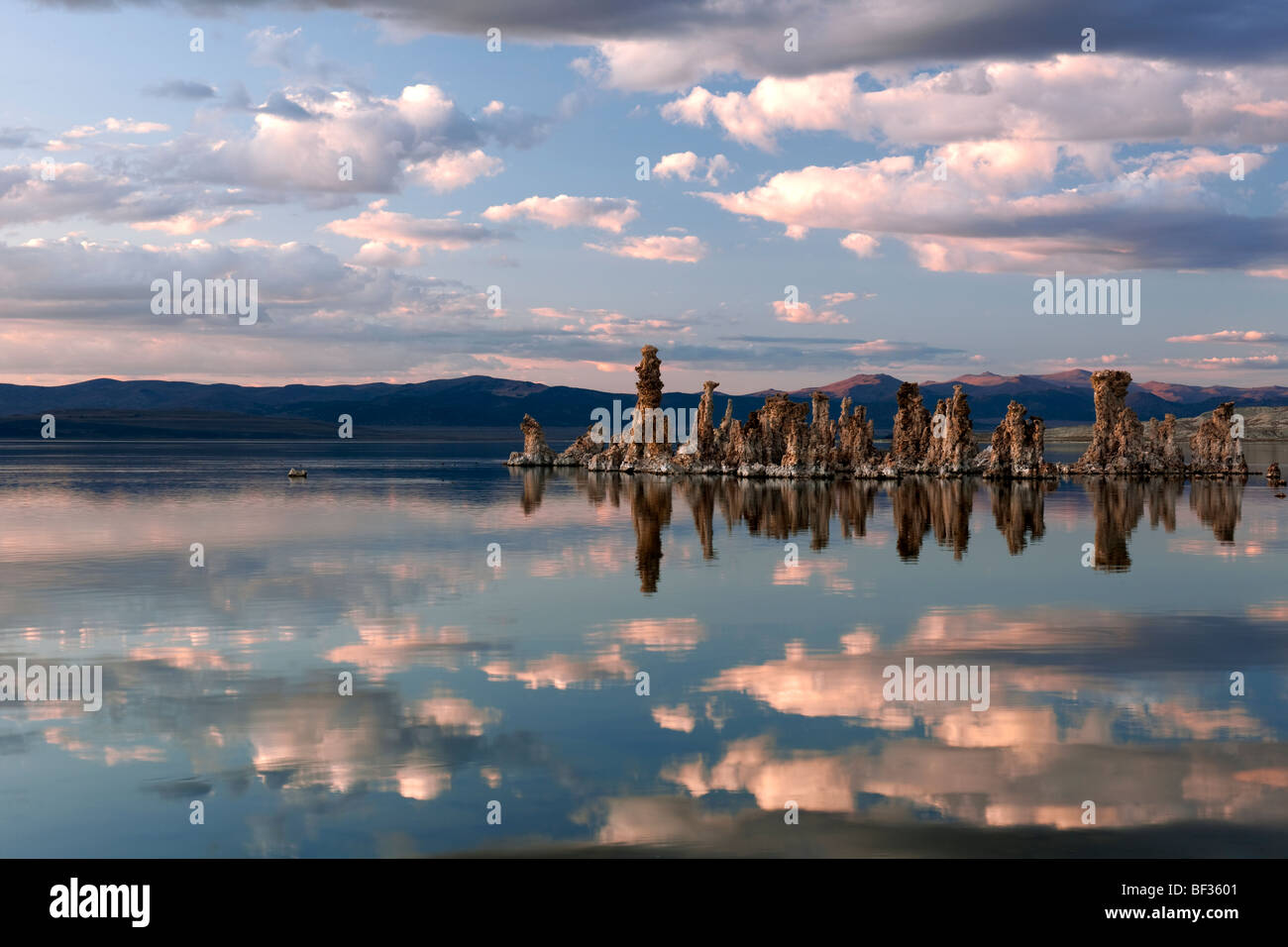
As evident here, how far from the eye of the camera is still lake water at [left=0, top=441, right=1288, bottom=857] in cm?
1145

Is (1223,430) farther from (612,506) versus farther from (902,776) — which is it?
(902,776)

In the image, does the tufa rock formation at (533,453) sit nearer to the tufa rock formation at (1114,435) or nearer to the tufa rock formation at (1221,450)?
the tufa rock formation at (1114,435)

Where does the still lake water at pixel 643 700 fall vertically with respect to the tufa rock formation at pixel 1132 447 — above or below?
below

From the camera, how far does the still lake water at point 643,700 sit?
1145 centimetres

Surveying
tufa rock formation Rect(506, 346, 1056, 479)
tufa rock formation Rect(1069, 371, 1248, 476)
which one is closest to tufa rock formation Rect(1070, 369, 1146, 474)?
tufa rock formation Rect(1069, 371, 1248, 476)

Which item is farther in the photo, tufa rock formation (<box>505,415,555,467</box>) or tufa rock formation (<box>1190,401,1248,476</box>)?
tufa rock formation (<box>505,415,555,467</box>)

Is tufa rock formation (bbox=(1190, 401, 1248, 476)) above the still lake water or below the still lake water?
above

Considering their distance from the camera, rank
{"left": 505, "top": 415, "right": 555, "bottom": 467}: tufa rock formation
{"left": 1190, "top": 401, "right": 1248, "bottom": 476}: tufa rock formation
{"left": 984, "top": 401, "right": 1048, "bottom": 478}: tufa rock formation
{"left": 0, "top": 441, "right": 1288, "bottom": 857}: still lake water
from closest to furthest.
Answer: {"left": 0, "top": 441, "right": 1288, "bottom": 857}: still lake water
{"left": 1190, "top": 401, "right": 1248, "bottom": 476}: tufa rock formation
{"left": 984, "top": 401, "right": 1048, "bottom": 478}: tufa rock formation
{"left": 505, "top": 415, "right": 555, "bottom": 467}: tufa rock formation

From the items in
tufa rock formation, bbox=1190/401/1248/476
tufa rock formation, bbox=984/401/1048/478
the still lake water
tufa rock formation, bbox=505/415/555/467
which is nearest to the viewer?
the still lake water

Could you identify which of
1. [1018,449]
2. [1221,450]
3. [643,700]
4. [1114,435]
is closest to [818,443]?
[1018,449]

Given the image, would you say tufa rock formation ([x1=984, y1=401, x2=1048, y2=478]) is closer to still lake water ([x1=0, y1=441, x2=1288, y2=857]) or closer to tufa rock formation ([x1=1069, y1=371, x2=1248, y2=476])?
tufa rock formation ([x1=1069, y1=371, x2=1248, y2=476])

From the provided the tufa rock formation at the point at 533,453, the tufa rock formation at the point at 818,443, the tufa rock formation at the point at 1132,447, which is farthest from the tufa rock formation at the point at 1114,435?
the tufa rock formation at the point at 533,453

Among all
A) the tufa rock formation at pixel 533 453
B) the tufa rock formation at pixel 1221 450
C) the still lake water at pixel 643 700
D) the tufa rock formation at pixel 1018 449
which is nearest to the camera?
the still lake water at pixel 643 700

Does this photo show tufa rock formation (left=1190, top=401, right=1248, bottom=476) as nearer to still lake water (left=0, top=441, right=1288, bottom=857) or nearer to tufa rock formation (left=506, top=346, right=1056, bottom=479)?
tufa rock formation (left=506, top=346, right=1056, bottom=479)
